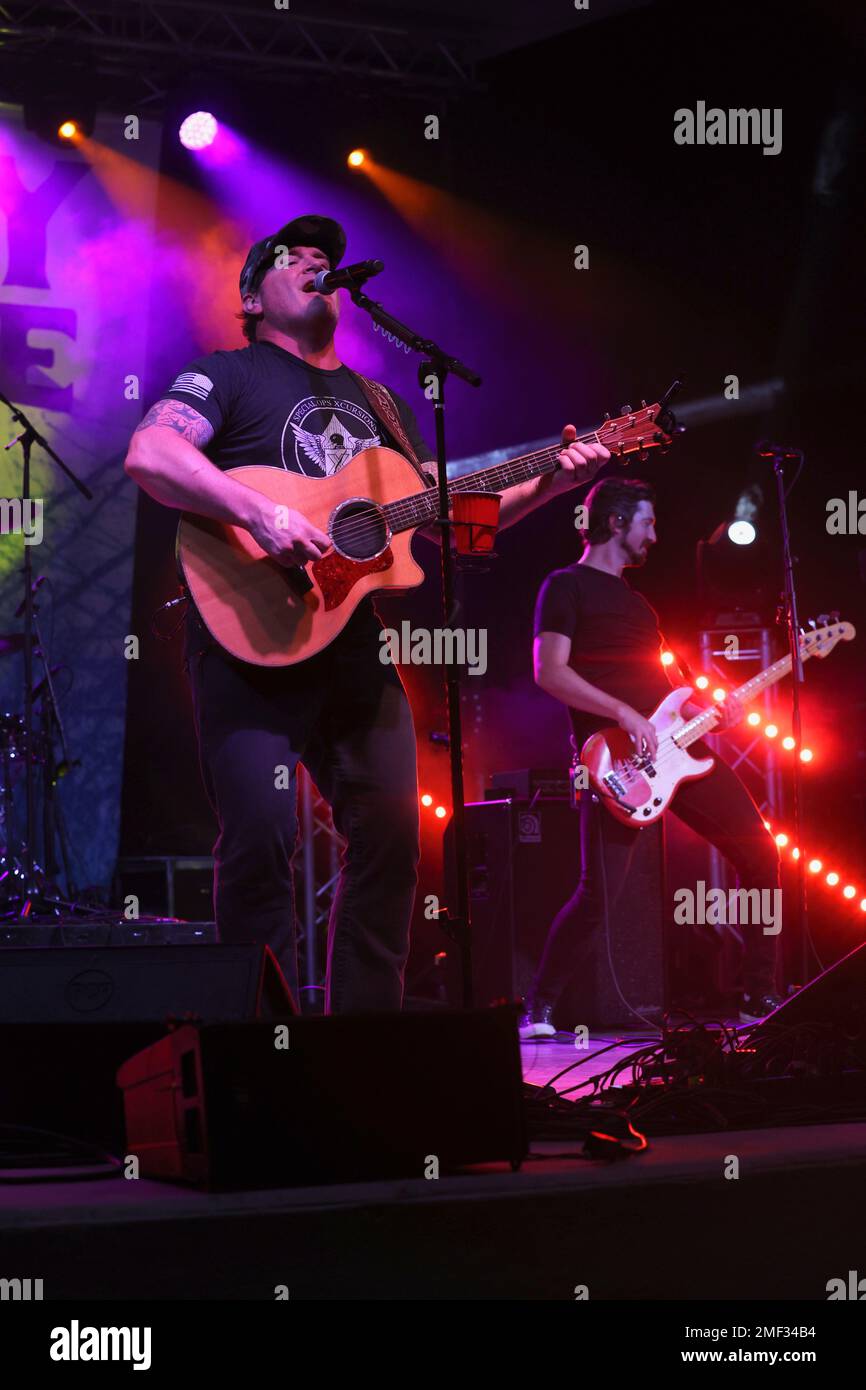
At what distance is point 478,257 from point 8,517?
345 centimetres

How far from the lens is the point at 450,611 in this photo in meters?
3.19

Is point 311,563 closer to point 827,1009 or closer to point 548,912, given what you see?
point 827,1009

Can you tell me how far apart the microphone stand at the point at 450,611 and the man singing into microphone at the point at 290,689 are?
0.57 ft

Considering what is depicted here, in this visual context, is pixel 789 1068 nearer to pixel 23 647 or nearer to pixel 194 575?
pixel 194 575

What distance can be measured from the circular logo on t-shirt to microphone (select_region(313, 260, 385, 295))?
277 millimetres

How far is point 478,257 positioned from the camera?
902 cm

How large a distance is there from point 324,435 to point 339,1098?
186 cm

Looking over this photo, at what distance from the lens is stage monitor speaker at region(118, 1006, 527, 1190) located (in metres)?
2.10

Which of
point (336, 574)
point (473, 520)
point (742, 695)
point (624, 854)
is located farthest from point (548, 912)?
point (336, 574)

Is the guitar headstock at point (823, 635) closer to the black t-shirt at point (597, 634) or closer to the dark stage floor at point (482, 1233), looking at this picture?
the black t-shirt at point (597, 634)

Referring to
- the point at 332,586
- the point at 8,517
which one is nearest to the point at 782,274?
the point at 8,517

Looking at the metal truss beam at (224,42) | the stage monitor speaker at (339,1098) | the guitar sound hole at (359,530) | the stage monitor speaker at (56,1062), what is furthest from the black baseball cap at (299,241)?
the metal truss beam at (224,42)

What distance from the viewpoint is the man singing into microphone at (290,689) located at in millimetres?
3090

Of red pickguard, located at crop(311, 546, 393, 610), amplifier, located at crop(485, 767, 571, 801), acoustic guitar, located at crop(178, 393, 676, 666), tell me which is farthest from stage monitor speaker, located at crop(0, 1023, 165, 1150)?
amplifier, located at crop(485, 767, 571, 801)
